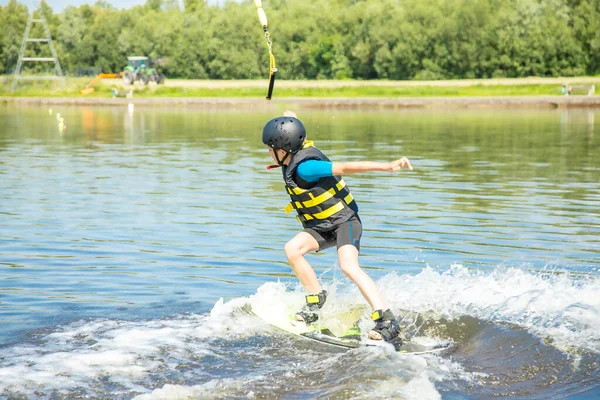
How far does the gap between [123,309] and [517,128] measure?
106 feet

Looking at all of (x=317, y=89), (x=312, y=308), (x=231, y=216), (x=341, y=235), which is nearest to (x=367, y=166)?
(x=341, y=235)

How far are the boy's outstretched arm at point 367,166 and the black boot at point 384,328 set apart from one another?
1291 millimetres

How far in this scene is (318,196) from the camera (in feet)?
26.5

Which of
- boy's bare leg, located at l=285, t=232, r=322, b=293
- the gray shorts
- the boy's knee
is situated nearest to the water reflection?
boy's bare leg, located at l=285, t=232, r=322, b=293

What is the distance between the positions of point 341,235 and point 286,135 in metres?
1.03

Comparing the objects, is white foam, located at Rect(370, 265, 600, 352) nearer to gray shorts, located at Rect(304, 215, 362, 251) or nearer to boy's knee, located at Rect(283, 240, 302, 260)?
gray shorts, located at Rect(304, 215, 362, 251)

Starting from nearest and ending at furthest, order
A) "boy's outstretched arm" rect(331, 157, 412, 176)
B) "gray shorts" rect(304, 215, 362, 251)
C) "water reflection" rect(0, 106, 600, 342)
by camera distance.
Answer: "boy's outstretched arm" rect(331, 157, 412, 176), "gray shorts" rect(304, 215, 362, 251), "water reflection" rect(0, 106, 600, 342)

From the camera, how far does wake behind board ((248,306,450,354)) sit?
7.55 meters

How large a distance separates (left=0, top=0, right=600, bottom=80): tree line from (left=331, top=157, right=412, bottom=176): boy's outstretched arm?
251 ft

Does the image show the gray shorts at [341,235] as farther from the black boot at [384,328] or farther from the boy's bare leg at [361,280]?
the black boot at [384,328]

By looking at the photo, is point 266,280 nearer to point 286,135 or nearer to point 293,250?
point 293,250

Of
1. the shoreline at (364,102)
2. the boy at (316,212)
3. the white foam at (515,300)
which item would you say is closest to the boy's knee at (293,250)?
the boy at (316,212)

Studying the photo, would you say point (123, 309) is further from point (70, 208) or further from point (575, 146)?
point (575, 146)

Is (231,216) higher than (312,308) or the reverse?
the reverse
